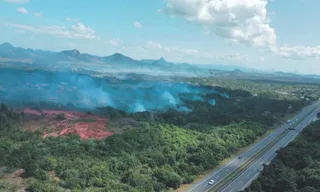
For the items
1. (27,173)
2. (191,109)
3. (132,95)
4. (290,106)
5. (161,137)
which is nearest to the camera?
(27,173)

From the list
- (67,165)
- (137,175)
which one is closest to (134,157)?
(137,175)

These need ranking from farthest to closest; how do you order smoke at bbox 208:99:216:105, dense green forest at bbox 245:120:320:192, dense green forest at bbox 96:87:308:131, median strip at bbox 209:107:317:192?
smoke at bbox 208:99:216:105 < dense green forest at bbox 96:87:308:131 < median strip at bbox 209:107:317:192 < dense green forest at bbox 245:120:320:192

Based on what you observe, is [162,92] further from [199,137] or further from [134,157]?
[134,157]

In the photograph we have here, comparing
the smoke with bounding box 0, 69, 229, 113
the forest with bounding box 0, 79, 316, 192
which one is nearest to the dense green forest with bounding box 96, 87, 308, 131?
the forest with bounding box 0, 79, 316, 192

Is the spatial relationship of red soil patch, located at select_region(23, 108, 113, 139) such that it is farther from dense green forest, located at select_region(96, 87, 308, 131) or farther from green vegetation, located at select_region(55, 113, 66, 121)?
dense green forest, located at select_region(96, 87, 308, 131)

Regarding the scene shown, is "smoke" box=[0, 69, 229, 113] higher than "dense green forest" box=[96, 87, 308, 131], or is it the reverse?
"dense green forest" box=[96, 87, 308, 131]

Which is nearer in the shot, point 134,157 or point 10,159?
point 10,159

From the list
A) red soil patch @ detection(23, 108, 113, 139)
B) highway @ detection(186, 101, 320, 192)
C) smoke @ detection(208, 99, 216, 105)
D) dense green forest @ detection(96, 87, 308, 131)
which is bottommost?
highway @ detection(186, 101, 320, 192)
